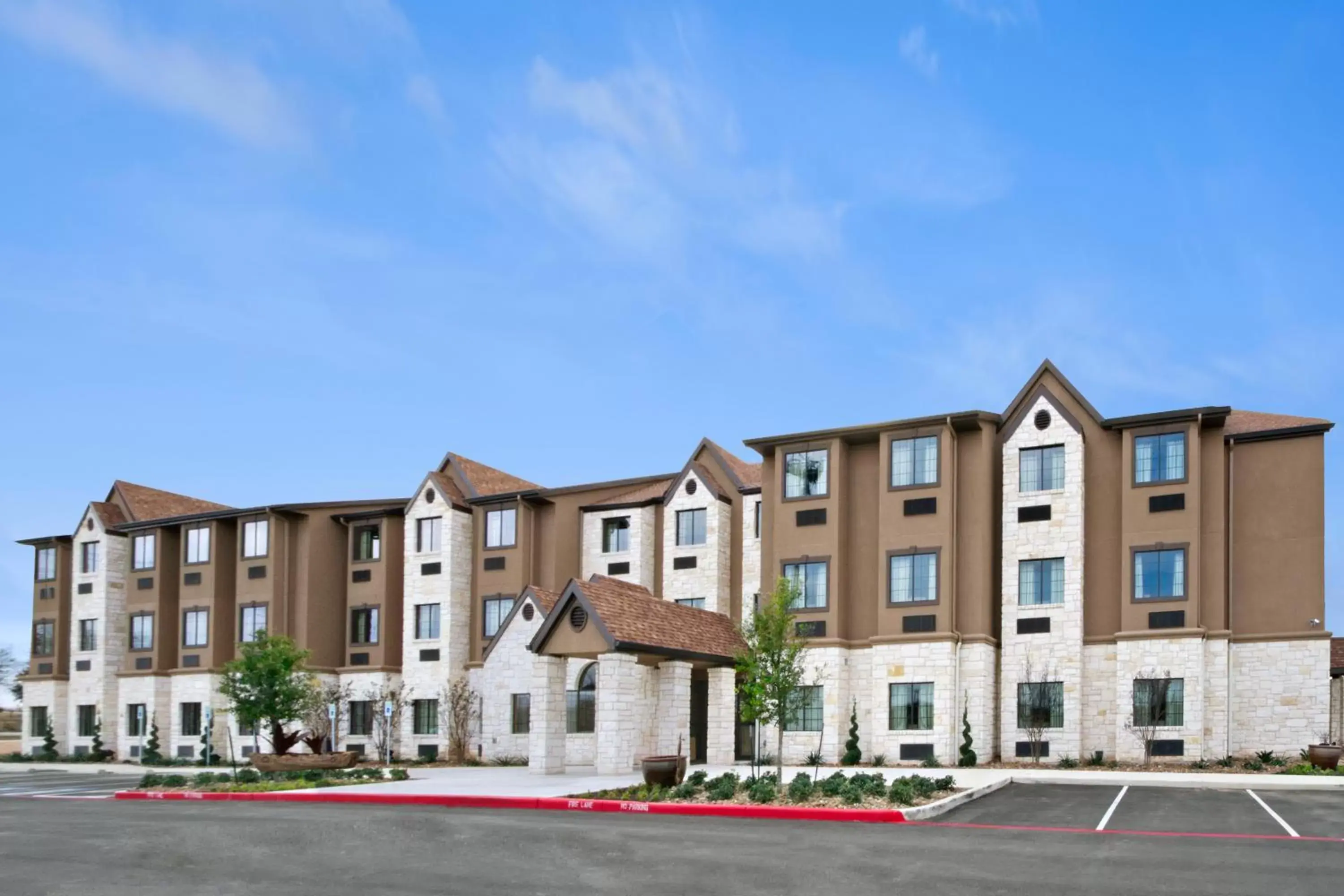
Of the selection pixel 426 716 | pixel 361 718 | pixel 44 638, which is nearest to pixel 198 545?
pixel 361 718

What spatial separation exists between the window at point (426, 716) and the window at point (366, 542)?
680 centimetres

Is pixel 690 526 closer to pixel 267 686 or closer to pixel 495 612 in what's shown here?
pixel 495 612

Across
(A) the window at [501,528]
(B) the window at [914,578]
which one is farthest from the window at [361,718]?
(B) the window at [914,578]

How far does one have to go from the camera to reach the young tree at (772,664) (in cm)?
2755

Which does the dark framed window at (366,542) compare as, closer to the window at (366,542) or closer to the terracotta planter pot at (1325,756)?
the window at (366,542)

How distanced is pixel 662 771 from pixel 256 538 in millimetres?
31311

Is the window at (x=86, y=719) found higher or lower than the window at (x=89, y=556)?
lower

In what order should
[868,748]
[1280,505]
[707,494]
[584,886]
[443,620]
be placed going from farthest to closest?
1. [443,620]
2. [707,494]
3. [868,748]
4. [1280,505]
5. [584,886]

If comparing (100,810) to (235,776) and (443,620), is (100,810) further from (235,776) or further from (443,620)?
(443,620)

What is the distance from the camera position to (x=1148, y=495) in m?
37.6

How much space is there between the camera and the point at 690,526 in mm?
45219

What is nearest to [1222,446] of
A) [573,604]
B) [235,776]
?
[573,604]

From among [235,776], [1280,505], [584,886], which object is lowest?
[235,776]

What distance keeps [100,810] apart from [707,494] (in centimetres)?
2197
